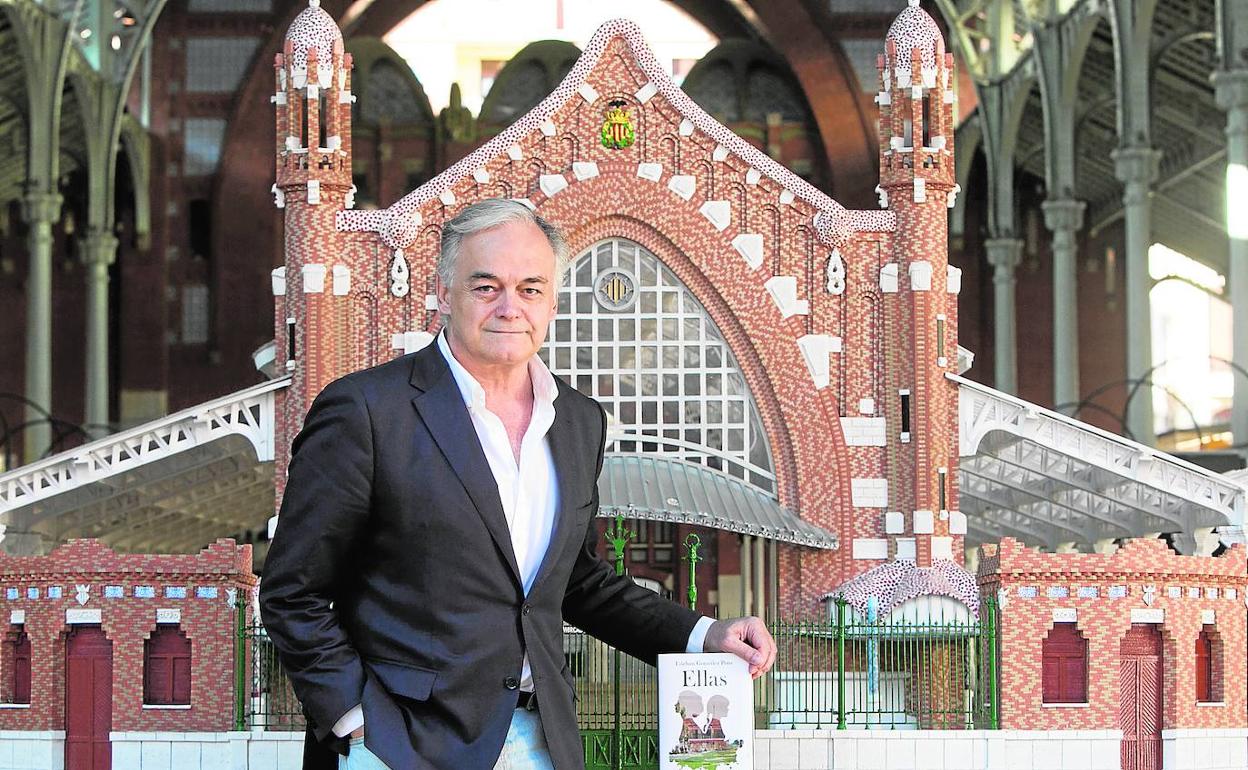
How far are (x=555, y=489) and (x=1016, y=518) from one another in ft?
120

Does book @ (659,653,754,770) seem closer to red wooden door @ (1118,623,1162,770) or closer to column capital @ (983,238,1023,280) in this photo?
red wooden door @ (1118,623,1162,770)

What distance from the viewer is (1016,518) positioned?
4166 cm

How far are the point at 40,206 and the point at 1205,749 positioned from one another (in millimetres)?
31415

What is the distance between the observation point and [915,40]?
32031mm

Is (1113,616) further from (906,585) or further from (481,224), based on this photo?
(481,224)

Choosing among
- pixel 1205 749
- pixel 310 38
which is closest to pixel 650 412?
pixel 310 38

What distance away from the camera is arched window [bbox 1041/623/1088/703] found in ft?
85.9

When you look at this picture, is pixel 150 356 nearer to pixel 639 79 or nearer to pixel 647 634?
pixel 639 79

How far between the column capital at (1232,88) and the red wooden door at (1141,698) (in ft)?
38.8

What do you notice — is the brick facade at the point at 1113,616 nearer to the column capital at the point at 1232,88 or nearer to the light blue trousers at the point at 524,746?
the column capital at the point at 1232,88

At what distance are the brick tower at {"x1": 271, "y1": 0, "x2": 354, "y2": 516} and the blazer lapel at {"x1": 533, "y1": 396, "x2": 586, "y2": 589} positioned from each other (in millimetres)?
25287

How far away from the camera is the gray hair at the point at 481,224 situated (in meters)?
5.88

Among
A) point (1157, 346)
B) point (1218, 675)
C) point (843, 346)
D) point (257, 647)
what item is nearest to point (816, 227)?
point (843, 346)

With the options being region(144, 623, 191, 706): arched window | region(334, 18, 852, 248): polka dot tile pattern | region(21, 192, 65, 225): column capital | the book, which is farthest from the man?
region(21, 192, 65, 225): column capital
